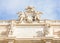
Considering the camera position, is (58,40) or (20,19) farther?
(20,19)

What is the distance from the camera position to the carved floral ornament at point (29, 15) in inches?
816

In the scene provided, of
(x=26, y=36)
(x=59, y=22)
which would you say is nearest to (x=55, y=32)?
(x=59, y=22)

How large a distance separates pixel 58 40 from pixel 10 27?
3.73m

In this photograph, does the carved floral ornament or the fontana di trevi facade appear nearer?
the fontana di trevi facade

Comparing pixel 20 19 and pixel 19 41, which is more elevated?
pixel 20 19

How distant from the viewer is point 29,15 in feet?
69.3

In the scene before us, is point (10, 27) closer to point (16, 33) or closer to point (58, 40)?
point (16, 33)

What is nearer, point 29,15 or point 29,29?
point 29,29

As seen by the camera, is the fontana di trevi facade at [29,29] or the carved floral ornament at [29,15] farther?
the carved floral ornament at [29,15]

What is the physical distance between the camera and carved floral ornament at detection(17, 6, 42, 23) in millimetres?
20719

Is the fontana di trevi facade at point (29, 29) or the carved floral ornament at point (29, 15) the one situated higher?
the carved floral ornament at point (29, 15)

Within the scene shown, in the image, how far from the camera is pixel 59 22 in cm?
2067

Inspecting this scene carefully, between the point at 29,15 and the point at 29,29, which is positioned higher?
the point at 29,15

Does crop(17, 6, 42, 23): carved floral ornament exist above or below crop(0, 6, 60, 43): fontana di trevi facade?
above
